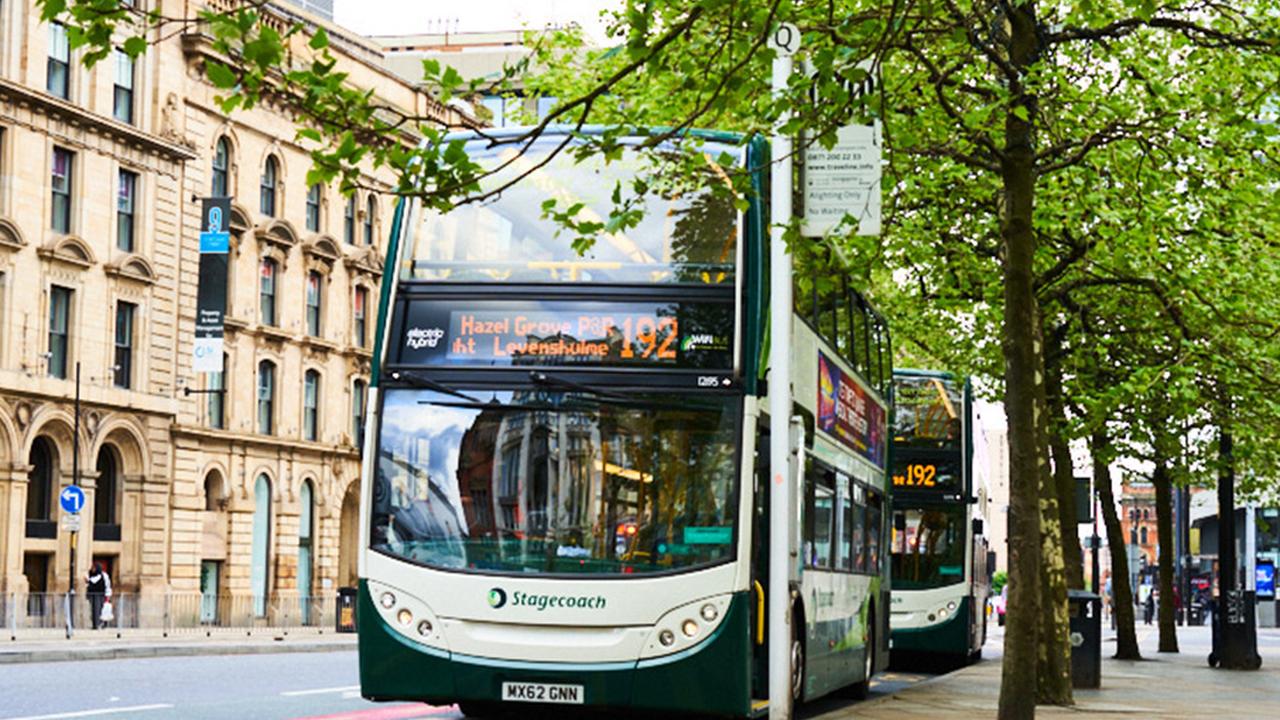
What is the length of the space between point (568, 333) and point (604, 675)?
2.45 meters

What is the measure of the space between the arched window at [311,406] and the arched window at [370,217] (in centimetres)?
555

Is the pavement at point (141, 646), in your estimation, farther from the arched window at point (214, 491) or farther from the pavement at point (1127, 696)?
the pavement at point (1127, 696)

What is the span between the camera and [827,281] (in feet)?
46.9

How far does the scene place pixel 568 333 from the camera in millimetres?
14203

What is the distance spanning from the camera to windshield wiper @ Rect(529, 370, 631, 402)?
14125 millimetres

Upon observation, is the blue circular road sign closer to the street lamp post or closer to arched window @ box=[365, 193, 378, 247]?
the street lamp post

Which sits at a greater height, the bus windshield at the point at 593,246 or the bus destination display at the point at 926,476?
the bus windshield at the point at 593,246

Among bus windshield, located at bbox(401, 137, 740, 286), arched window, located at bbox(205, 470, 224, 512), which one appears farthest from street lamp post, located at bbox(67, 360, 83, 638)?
bus windshield, located at bbox(401, 137, 740, 286)

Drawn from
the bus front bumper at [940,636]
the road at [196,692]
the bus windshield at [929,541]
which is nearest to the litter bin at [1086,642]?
the road at [196,692]

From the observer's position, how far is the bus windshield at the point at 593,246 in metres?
14.2

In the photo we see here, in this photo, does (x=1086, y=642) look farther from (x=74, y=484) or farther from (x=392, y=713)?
(x=74, y=484)

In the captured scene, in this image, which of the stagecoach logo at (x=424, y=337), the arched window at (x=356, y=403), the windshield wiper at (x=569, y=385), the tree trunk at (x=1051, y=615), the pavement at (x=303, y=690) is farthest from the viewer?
the arched window at (x=356, y=403)

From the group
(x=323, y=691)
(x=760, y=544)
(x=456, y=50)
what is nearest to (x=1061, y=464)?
(x=323, y=691)

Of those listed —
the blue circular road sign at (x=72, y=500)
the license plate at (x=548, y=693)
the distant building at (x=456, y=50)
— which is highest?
the distant building at (x=456, y=50)
